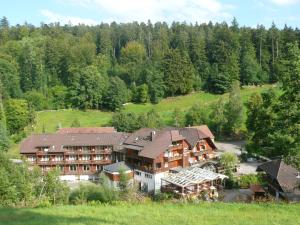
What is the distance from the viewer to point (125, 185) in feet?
107

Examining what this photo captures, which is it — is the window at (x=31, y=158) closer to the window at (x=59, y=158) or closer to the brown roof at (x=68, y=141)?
the brown roof at (x=68, y=141)

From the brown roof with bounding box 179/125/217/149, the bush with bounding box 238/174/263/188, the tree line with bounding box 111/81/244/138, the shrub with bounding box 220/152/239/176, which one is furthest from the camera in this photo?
the tree line with bounding box 111/81/244/138

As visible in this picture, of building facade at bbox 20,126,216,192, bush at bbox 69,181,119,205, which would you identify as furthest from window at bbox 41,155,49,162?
bush at bbox 69,181,119,205

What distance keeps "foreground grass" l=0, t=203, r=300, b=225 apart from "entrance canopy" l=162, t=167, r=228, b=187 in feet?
65.8

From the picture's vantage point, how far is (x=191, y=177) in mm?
34812

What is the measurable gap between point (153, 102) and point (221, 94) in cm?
1098

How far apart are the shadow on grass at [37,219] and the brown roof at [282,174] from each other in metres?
19.9

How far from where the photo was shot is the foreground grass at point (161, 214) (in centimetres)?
1162

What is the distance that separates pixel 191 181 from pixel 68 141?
51.4ft

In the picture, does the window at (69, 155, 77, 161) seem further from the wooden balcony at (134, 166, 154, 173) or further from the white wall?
the white wall

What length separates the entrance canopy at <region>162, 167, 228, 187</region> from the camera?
3381 centimetres

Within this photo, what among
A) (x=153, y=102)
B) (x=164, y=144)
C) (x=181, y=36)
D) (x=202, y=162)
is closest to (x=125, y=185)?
(x=164, y=144)

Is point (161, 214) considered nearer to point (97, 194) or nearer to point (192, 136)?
point (97, 194)

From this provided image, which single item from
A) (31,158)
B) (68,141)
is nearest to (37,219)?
(68,141)
